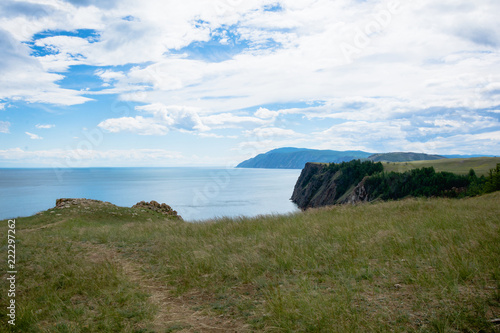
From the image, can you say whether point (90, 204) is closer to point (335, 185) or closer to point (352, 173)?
point (335, 185)

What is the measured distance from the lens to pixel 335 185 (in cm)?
10575

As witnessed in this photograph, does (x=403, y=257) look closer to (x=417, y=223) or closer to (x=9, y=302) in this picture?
(x=417, y=223)

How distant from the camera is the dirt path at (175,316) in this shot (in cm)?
483

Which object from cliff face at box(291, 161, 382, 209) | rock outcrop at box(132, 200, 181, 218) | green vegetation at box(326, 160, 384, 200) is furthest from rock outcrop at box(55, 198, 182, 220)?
green vegetation at box(326, 160, 384, 200)

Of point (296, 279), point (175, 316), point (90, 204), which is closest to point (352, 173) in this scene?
point (90, 204)

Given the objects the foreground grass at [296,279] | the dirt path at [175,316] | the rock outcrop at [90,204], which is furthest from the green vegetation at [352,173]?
the dirt path at [175,316]

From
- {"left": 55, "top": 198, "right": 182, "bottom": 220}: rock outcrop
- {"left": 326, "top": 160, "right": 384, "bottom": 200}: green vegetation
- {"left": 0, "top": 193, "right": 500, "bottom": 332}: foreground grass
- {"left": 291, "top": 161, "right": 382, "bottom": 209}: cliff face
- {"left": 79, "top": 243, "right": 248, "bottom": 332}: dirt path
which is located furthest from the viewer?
{"left": 326, "top": 160, "right": 384, "bottom": 200}: green vegetation

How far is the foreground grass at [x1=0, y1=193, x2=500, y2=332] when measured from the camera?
4.41 meters

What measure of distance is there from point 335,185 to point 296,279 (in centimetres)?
10381

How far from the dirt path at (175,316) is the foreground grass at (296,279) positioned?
0.08 meters

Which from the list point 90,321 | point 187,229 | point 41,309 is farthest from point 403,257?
point 187,229

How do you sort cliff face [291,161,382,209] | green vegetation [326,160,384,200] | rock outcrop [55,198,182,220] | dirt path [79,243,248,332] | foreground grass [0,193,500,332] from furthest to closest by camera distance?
1. green vegetation [326,160,384,200]
2. cliff face [291,161,382,209]
3. rock outcrop [55,198,182,220]
4. dirt path [79,243,248,332]
5. foreground grass [0,193,500,332]

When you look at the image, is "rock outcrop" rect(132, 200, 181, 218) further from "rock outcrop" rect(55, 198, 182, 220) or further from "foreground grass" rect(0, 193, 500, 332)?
"foreground grass" rect(0, 193, 500, 332)

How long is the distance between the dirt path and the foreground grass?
0.08 m
